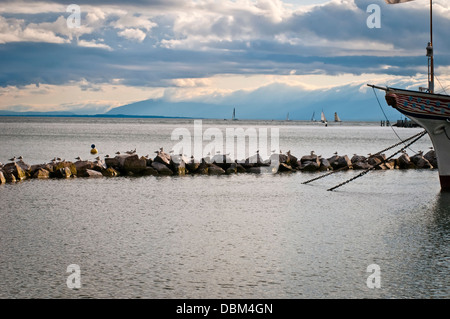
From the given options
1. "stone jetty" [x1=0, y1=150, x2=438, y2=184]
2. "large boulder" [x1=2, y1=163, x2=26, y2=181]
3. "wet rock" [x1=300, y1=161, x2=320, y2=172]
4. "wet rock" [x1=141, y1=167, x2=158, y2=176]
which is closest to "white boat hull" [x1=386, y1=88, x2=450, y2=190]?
"stone jetty" [x1=0, y1=150, x2=438, y2=184]

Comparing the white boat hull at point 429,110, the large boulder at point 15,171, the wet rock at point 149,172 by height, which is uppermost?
the white boat hull at point 429,110

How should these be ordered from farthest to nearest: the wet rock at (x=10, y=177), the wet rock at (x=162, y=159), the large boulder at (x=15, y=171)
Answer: the wet rock at (x=162, y=159), the large boulder at (x=15, y=171), the wet rock at (x=10, y=177)

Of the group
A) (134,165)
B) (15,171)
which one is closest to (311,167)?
(134,165)

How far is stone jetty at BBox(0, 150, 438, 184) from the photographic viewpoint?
37.0 metres

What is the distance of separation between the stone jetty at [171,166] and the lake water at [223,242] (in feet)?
17.0

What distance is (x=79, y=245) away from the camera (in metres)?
17.3

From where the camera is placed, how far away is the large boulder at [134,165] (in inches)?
1549

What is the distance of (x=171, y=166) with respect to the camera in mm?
40281

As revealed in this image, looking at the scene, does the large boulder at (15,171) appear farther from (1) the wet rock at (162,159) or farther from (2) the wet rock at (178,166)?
(2) the wet rock at (178,166)

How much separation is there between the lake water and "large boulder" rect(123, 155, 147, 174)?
7560mm

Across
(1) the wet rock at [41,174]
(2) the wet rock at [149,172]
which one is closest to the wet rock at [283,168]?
(2) the wet rock at [149,172]

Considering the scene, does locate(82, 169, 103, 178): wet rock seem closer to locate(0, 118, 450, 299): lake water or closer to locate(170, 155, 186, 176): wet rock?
locate(170, 155, 186, 176): wet rock
